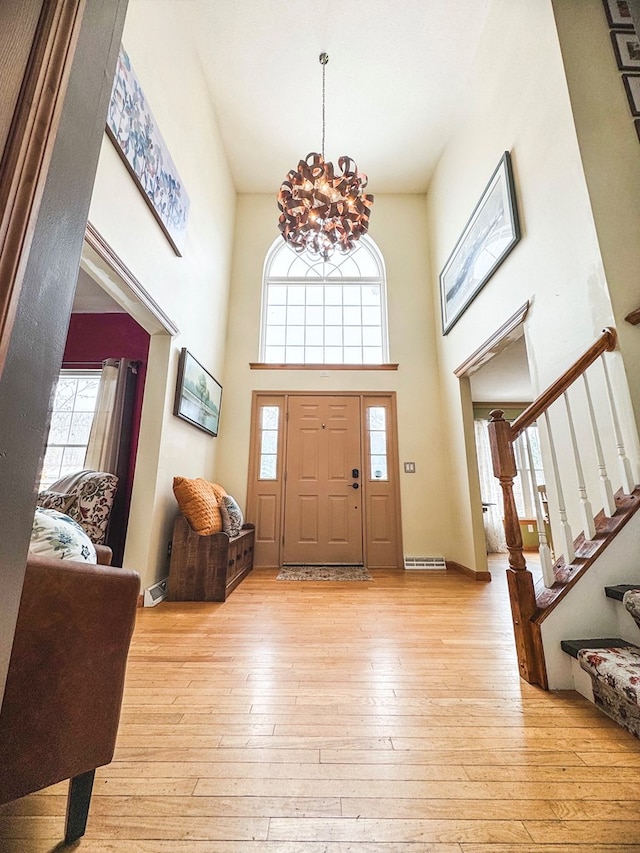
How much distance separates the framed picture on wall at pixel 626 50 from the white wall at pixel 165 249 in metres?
3.21

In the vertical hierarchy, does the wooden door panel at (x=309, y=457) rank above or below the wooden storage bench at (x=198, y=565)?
above

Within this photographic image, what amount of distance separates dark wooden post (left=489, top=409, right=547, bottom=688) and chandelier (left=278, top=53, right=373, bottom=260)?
220 centimetres

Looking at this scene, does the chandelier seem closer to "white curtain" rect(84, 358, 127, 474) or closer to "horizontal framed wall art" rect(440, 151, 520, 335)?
"horizontal framed wall art" rect(440, 151, 520, 335)

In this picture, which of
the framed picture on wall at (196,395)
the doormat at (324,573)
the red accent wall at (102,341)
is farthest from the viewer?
the red accent wall at (102,341)

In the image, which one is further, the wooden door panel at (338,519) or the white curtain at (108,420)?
the wooden door panel at (338,519)

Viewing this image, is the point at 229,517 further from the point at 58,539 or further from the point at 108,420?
the point at 58,539

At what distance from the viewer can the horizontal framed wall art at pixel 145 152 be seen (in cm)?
207

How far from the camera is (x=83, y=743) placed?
77 cm

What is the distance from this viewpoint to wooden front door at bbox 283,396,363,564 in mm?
4094

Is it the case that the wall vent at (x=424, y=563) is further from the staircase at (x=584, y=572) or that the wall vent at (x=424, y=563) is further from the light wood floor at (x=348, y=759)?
the staircase at (x=584, y=572)

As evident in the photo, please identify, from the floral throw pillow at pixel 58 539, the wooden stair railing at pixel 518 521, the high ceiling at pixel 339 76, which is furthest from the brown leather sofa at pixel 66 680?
the high ceiling at pixel 339 76

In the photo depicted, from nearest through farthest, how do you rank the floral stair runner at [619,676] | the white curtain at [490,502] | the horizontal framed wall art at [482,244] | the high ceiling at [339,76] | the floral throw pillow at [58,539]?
the floral throw pillow at [58,539]
the floral stair runner at [619,676]
the horizontal framed wall art at [482,244]
the high ceiling at [339,76]
the white curtain at [490,502]

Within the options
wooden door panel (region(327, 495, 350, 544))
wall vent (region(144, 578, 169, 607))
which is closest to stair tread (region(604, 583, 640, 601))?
wall vent (region(144, 578, 169, 607))

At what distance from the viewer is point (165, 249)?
9.16 ft
